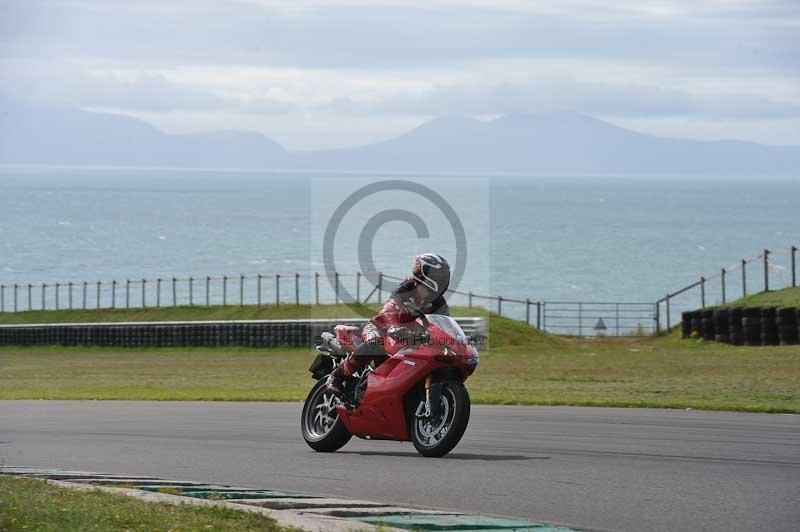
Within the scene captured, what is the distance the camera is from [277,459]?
1204 cm

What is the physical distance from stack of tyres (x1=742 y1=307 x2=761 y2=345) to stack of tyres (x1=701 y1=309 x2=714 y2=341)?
172 cm

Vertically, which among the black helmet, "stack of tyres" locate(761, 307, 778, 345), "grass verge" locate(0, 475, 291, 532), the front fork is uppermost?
the black helmet

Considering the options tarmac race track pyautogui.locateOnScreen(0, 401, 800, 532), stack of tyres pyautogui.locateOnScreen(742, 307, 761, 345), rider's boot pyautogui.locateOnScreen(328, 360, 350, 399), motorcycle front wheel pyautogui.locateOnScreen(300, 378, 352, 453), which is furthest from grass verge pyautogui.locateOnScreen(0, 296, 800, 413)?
rider's boot pyautogui.locateOnScreen(328, 360, 350, 399)

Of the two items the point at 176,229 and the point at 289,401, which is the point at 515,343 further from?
the point at 176,229

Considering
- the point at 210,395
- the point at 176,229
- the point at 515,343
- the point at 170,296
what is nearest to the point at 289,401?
the point at 210,395

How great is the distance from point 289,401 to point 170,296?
3703 inches

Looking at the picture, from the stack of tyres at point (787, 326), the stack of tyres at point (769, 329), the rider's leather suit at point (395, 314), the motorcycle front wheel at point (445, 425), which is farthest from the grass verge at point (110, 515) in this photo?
the stack of tyres at point (769, 329)

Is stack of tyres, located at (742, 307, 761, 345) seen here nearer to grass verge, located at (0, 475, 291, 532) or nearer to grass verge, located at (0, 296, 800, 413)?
grass verge, located at (0, 296, 800, 413)

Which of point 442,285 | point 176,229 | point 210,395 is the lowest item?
point 210,395

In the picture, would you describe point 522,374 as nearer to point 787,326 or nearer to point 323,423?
point 787,326

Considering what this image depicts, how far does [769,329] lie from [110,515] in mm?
26833

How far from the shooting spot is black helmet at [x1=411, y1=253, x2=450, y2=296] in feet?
38.3

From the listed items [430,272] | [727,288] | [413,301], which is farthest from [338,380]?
[727,288]

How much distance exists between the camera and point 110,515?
8250mm
